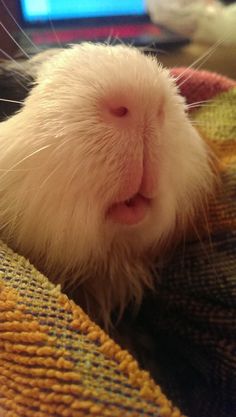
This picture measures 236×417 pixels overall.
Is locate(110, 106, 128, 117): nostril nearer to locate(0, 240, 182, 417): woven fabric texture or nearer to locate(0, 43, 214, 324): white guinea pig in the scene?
locate(0, 43, 214, 324): white guinea pig

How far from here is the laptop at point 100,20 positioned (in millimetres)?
1036

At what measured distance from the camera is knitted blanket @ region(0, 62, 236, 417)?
1.18ft

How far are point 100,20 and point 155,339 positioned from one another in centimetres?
80

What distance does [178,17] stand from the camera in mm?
1319

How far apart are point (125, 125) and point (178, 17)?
94 cm

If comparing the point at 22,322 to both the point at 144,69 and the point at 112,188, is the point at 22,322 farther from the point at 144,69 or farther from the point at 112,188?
the point at 144,69

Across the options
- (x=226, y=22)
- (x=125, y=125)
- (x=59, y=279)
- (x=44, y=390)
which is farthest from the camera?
(x=226, y=22)

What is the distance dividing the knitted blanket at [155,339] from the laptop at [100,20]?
1.16 ft

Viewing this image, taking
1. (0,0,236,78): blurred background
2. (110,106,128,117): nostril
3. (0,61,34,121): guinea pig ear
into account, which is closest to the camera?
(110,106,128,117): nostril

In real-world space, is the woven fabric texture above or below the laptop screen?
below

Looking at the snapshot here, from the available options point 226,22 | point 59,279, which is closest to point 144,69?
point 59,279

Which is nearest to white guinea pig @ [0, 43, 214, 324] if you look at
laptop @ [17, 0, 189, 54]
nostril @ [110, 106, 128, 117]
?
nostril @ [110, 106, 128, 117]

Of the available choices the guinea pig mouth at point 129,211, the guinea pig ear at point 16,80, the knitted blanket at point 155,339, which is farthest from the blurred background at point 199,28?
the guinea pig mouth at point 129,211

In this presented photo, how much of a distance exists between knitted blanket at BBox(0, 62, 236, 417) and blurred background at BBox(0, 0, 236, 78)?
42 cm
